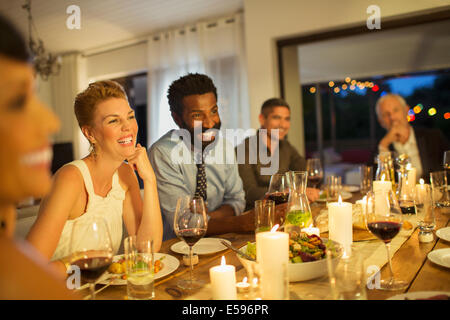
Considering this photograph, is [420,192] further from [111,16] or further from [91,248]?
[111,16]

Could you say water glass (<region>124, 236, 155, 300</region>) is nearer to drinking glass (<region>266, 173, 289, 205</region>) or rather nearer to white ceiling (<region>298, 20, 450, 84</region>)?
drinking glass (<region>266, 173, 289, 205</region>)

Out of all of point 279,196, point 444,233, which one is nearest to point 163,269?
point 279,196

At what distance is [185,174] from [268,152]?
113cm

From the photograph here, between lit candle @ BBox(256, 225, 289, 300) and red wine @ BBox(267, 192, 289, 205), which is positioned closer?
lit candle @ BBox(256, 225, 289, 300)

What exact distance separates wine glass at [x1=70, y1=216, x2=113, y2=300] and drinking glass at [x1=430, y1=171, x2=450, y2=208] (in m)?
1.53

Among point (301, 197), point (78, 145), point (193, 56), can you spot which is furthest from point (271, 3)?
point (78, 145)

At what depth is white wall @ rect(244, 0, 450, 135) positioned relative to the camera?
140 inches

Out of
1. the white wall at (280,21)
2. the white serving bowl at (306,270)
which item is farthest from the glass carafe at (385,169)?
the white wall at (280,21)

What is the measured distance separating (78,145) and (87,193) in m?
5.02

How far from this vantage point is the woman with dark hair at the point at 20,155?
19.7 inches

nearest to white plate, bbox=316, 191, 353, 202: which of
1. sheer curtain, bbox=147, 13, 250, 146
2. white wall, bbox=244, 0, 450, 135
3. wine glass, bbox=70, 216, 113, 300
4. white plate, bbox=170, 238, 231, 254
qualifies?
white plate, bbox=170, 238, 231, 254

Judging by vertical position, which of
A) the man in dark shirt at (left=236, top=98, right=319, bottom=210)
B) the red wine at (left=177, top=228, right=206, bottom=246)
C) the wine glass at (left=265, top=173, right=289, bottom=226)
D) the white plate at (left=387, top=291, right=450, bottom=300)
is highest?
the man in dark shirt at (left=236, top=98, right=319, bottom=210)
